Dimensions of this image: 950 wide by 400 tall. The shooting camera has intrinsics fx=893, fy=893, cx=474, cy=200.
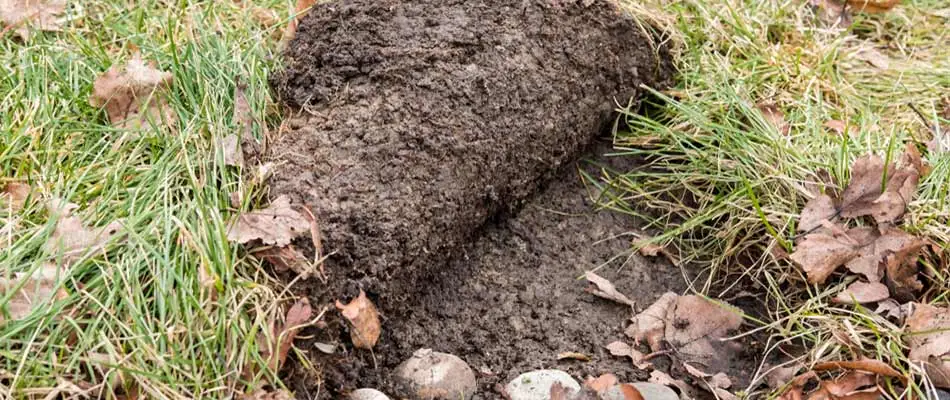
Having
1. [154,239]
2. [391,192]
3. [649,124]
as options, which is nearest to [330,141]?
[391,192]

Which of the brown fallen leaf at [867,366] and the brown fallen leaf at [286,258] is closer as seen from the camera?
the brown fallen leaf at [286,258]

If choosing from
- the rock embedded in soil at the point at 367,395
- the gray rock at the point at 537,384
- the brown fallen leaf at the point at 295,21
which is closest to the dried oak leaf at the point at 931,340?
the gray rock at the point at 537,384

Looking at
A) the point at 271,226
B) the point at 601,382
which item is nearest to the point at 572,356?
the point at 601,382

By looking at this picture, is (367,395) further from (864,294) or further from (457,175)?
(864,294)

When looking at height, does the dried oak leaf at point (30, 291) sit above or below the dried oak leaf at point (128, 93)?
below

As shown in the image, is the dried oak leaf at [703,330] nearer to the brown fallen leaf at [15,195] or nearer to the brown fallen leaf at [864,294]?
the brown fallen leaf at [864,294]

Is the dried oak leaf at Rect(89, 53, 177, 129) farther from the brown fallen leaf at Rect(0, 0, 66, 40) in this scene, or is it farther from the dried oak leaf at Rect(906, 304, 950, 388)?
the dried oak leaf at Rect(906, 304, 950, 388)

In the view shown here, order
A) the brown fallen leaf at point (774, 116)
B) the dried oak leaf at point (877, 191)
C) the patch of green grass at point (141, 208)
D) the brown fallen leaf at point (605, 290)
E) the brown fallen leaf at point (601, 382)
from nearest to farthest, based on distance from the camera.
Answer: the patch of green grass at point (141, 208) < the brown fallen leaf at point (601, 382) < the dried oak leaf at point (877, 191) < the brown fallen leaf at point (605, 290) < the brown fallen leaf at point (774, 116)

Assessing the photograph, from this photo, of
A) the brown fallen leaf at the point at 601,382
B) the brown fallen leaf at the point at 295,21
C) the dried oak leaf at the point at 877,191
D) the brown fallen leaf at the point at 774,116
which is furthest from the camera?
the brown fallen leaf at the point at 774,116
